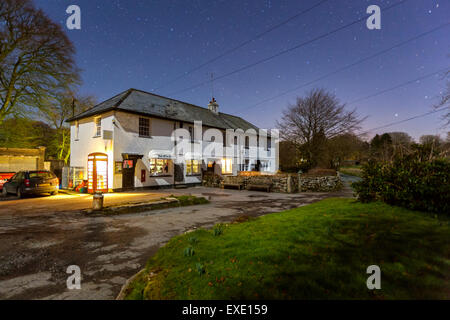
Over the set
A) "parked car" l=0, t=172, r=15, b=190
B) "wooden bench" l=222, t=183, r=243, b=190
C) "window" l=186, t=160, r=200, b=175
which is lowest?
"wooden bench" l=222, t=183, r=243, b=190

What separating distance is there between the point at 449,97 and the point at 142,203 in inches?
753

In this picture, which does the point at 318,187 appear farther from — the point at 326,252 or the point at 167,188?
the point at 326,252

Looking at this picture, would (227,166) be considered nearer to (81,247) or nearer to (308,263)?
(81,247)

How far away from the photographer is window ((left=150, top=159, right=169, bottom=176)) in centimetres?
1834

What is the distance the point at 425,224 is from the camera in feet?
14.8

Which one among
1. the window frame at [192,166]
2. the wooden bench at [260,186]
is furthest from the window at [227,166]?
the wooden bench at [260,186]

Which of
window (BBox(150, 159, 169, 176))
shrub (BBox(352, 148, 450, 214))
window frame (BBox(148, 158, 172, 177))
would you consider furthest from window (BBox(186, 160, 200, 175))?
shrub (BBox(352, 148, 450, 214))

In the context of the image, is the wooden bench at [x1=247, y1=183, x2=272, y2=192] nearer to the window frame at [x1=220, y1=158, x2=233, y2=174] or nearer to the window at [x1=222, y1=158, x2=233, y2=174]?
the window frame at [x1=220, y1=158, x2=233, y2=174]

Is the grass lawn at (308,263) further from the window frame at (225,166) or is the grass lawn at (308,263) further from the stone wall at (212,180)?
the window frame at (225,166)

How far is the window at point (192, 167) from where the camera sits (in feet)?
70.4

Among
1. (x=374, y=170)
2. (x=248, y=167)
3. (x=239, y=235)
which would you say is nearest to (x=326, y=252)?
(x=239, y=235)

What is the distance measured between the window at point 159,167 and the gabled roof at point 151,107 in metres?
4.12

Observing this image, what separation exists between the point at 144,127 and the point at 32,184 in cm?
845

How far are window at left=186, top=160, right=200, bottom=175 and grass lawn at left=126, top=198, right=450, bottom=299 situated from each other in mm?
16867
